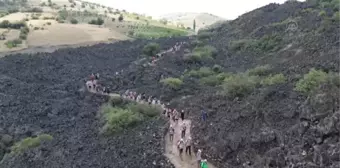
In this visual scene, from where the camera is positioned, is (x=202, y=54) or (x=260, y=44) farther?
(x=202, y=54)

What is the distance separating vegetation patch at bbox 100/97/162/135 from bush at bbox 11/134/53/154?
15.0 ft

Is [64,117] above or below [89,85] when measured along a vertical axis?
below

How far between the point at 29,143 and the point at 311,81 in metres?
20.3

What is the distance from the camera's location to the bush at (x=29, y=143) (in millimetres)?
36125

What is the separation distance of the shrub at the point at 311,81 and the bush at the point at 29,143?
732 inches

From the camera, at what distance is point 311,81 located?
94.8ft

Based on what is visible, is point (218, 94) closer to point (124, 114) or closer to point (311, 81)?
point (124, 114)

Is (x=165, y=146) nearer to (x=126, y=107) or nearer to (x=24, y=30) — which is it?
(x=126, y=107)

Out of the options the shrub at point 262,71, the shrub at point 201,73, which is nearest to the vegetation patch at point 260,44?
the shrub at point 201,73

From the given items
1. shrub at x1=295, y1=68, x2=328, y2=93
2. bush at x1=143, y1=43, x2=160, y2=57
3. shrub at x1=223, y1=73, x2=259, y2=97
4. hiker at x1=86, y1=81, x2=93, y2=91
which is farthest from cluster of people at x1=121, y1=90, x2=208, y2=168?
bush at x1=143, y1=43, x2=160, y2=57

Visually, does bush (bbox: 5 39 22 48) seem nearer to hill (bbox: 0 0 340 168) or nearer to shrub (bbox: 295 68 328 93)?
hill (bbox: 0 0 340 168)

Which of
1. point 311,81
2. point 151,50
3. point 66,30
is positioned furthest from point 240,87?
point 66,30

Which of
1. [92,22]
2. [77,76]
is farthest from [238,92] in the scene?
[92,22]

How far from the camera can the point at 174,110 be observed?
120ft
